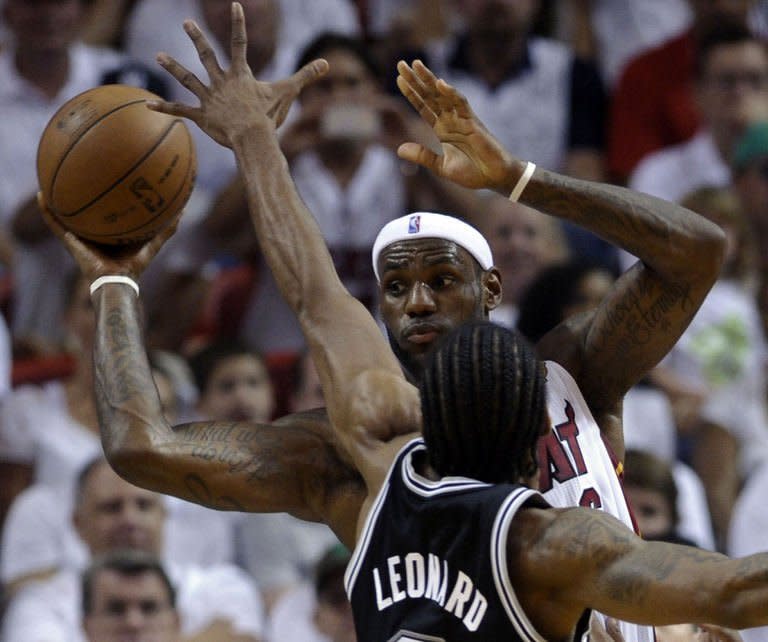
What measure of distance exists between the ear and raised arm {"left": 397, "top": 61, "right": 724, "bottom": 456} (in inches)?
8.0

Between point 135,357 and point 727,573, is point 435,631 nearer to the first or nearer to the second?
point 727,573

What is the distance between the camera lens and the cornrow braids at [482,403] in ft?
9.89

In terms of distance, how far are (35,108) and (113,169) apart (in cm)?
352

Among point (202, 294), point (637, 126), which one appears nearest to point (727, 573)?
point (202, 294)

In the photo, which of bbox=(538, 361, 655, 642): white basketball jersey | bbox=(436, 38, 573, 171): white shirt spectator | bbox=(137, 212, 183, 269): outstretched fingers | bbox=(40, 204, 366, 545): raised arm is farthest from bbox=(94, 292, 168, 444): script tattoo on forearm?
bbox=(436, 38, 573, 171): white shirt spectator

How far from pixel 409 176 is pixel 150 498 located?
80.4 inches

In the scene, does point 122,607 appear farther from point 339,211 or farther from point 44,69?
point 44,69

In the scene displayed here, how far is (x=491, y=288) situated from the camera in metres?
4.18

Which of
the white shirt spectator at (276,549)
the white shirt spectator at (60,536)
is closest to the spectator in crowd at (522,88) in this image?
the white shirt spectator at (276,549)

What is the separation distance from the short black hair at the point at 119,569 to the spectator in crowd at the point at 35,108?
1416 millimetres

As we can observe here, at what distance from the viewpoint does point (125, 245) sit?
13.3 feet

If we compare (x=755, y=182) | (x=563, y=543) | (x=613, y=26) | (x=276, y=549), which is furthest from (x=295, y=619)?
(x=613, y=26)

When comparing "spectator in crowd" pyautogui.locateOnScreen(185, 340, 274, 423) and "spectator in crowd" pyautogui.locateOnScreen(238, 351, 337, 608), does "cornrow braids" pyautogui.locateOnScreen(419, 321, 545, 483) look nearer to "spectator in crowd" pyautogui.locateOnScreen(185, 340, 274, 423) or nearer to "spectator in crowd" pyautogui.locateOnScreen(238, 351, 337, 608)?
"spectator in crowd" pyautogui.locateOnScreen(238, 351, 337, 608)

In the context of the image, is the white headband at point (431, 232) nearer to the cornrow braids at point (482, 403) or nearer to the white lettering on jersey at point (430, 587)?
the cornrow braids at point (482, 403)
